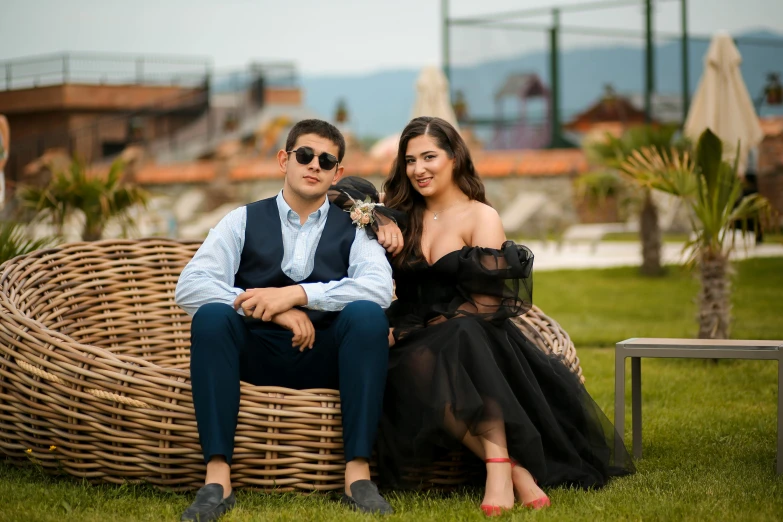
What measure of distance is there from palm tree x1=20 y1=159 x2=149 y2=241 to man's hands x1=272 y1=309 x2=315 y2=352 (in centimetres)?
417

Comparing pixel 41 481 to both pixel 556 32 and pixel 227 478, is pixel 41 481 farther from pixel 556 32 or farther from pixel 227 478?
pixel 556 32

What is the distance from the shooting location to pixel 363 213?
10.9ft

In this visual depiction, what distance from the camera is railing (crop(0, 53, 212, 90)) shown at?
20.8m

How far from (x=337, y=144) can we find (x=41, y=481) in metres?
1.50

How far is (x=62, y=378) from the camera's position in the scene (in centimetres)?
301

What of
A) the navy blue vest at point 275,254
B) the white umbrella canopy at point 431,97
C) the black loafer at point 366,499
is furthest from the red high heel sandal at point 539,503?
the white umbrella canopy at point 431,97

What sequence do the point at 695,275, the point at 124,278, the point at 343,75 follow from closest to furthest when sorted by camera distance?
the point at 124,278 → the point at 695,275 → the point at 343,75

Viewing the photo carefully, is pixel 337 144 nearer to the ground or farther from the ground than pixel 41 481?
farther from the ground

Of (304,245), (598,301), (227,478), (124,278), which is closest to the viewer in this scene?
(227,478)

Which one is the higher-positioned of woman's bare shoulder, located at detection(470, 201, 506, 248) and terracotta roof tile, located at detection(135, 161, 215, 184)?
terracotta roof tile, located at detection(135, 161, 215, 184)

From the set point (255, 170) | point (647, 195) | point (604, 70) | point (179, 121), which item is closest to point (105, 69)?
point (179, 121)

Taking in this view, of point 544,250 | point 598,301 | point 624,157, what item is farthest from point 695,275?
point 544,250

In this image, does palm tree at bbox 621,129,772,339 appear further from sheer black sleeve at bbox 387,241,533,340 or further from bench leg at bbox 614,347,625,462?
sheer black sleeve at bbox 387,241,533,340

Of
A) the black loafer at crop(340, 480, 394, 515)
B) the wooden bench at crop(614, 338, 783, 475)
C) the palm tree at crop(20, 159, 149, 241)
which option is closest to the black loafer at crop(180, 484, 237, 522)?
the black loafer at crop(340, 480, 394, 515)
